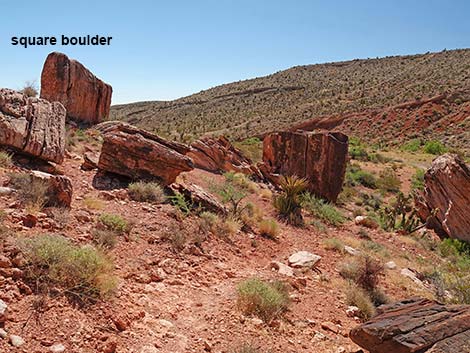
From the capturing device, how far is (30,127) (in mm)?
8219

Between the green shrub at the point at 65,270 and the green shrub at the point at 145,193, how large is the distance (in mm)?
3738

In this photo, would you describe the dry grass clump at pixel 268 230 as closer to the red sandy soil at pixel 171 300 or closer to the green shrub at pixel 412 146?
the red sandy soil at pixel 171 300

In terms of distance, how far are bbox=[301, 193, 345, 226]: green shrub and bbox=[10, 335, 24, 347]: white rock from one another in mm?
9792

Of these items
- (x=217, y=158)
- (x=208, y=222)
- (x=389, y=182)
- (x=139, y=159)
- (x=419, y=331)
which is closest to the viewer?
(x=419, y=331)

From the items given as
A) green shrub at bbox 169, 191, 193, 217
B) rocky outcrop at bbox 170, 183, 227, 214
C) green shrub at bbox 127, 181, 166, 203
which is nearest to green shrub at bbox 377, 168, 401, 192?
rocky outcrop at bbox 170, 183, 227, 214

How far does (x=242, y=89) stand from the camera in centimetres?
6931

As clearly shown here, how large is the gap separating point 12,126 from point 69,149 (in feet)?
10.8

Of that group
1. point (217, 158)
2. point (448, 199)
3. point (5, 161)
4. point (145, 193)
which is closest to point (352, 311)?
point (145, 193)

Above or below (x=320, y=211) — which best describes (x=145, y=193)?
above

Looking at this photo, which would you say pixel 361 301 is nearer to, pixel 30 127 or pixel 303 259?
pixel 303 259

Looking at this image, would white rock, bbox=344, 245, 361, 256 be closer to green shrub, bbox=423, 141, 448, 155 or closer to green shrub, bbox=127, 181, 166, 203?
green shrub, bbox=127, 181, 166, 203

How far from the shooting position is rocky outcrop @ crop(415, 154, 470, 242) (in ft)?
43.9

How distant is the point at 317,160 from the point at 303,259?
727cm

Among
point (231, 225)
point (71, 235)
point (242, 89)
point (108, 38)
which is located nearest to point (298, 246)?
point (231, 225)
